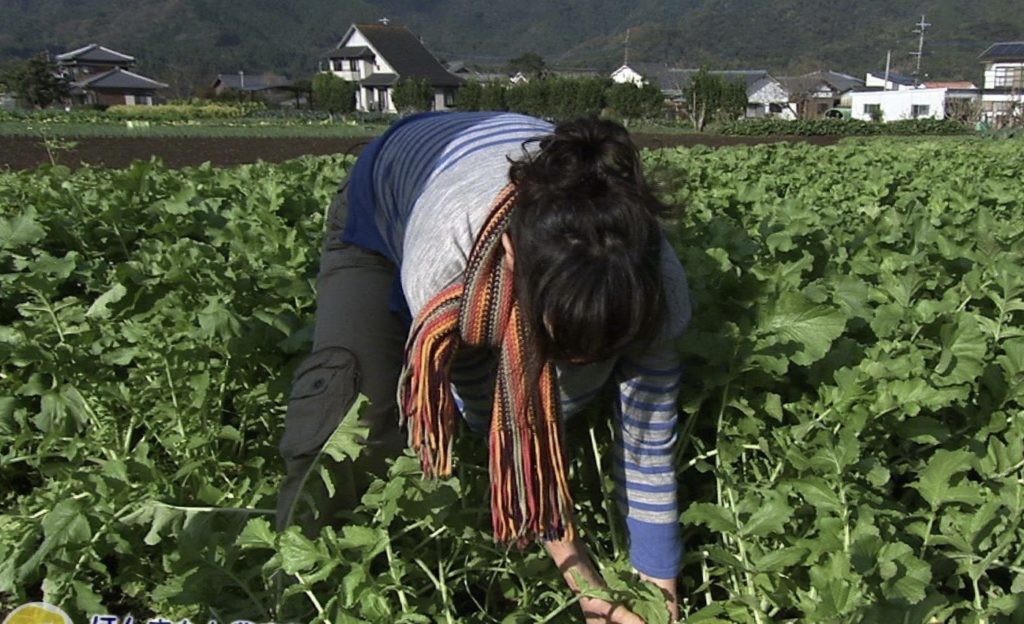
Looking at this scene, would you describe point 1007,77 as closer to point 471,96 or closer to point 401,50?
point 471,96

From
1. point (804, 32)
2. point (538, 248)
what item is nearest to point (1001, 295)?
point (538, 248)

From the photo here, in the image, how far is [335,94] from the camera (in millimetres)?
68125

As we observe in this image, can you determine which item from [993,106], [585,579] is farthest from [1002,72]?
[585,579]

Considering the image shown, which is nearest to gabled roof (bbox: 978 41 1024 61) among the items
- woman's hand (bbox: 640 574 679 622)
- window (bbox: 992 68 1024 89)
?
window (bbox: 992 68 1024 89)

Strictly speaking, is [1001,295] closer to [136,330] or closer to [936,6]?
[136,330]

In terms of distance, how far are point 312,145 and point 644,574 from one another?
2754 centimetres

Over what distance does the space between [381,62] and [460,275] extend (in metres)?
91.4

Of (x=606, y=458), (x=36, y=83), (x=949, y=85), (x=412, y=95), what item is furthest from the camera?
(x=949, y=85)

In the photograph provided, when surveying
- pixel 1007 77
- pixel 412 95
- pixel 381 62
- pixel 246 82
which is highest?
pixel 381 62

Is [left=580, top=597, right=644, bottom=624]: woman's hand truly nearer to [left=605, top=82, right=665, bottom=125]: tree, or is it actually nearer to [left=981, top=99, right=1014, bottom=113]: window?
[left=605, top=82, right=665, bottom=125]: tree

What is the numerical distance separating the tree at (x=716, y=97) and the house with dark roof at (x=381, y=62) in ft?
85.9

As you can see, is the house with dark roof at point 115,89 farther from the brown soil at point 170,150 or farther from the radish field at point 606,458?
the radish field at point 606,458

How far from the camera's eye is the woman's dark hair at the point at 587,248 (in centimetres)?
138
